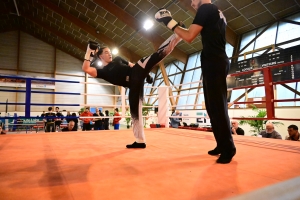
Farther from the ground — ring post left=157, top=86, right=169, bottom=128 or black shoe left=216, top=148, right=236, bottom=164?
ring post left=157, top=86, right=169, bottom=128

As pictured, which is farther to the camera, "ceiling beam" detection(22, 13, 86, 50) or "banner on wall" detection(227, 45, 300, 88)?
"ceiling beam" detection(22, 13, 86, 50)

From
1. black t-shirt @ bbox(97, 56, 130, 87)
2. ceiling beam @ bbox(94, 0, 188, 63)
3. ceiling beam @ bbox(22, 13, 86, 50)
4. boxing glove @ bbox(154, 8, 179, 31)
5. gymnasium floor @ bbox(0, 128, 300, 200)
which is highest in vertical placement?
ceiling beam @ bbox(22, 13, 86, 50)

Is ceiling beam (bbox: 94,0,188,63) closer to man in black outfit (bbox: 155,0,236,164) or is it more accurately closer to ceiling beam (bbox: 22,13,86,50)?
ceiling beam (bbox: 22,13,86,50)

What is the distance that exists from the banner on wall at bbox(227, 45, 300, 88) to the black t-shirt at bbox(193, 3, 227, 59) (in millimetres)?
5502

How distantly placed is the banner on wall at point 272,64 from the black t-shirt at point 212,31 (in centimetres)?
550

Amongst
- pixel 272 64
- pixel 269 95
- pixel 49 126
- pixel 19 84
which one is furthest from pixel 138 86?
pixel 19 84

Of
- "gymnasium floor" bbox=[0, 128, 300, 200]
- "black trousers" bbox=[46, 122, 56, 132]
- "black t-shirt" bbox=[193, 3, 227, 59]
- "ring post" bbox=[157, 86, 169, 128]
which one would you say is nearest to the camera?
"gymnasium floor" bbox=[0, 128, 300, 200]

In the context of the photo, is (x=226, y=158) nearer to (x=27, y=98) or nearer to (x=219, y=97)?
(x=219, y=97)

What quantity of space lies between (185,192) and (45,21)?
1308 cm

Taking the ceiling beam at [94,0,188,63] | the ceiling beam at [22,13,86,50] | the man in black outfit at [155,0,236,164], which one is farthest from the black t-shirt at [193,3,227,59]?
the ceiling beam at [22,13,86,50]

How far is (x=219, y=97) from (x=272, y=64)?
6506mm

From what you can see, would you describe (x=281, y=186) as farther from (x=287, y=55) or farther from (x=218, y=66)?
(x=287, y=55)

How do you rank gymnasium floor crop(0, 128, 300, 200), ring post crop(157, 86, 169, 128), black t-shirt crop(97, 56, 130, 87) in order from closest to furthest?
1. gymnasium floor crop(0, 128, 300, 200)
2. black t-shirt crop(97, 56, 130, 87)
3. ring post crop(157, 86, 169, 128)

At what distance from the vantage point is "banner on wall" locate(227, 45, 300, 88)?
5836mm
